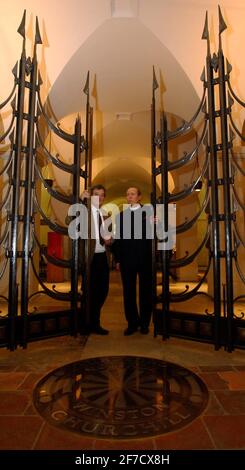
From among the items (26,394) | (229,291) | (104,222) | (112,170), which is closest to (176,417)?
(26,394)

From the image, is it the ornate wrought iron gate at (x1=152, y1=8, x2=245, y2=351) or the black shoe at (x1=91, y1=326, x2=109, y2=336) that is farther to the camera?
the black shoe at (x1=91, y1=326, x2=109, y2=336)

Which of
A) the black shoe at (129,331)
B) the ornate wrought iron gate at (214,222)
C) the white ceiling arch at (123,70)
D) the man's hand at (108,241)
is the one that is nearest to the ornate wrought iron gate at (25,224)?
the man's hand at (108,241)

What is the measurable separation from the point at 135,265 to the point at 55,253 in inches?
216

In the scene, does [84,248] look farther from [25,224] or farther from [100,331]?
[100,331]

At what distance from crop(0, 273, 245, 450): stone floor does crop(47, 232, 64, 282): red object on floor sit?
5039mm

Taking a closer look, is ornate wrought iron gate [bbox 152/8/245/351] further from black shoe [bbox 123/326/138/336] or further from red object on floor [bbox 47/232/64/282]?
red object on floor [bbox 47/232/64/282]

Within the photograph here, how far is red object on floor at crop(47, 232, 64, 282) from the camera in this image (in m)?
8.45

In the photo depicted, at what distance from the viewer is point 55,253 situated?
8453 mm

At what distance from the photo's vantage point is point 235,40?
4160mm

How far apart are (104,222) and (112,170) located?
29.6ft

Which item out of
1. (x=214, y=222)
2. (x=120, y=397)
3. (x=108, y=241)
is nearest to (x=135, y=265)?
(x=108, y=241)

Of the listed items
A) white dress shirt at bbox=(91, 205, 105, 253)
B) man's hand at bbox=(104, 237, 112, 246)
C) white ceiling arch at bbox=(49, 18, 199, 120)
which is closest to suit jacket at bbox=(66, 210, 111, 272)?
white dress shirt at bbox=(91, 205, 105, 253)

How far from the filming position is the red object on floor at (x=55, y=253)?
27.7 feet

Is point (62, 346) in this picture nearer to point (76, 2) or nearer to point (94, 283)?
point (94, 283)
